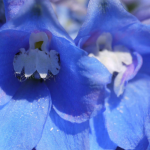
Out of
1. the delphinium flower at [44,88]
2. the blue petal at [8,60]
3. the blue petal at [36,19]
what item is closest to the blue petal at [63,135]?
the delphinium flower at [44,88]

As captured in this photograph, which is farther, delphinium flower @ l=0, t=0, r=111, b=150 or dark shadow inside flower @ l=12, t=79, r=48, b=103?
dark shadow inside flower @ l=12, t=79, r=48, b=103

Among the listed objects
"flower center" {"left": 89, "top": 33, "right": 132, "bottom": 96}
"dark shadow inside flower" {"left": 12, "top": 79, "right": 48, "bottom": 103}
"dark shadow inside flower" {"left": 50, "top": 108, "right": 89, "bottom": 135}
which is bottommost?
"dark shadow inside flower" {"left": 50, "top": 108, "right": 89, "bottom": 135}

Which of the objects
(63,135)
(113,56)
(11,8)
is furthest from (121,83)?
(11,8)

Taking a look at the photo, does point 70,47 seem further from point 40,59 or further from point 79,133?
point 79,133

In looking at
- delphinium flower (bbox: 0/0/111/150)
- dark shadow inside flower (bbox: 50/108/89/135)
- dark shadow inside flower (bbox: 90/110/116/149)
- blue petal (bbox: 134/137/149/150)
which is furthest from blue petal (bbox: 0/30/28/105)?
blue petal (bbox: 134/137/149/150)

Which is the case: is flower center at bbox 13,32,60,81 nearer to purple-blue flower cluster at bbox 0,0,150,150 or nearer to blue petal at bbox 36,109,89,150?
purple-blue flower cluster at bbox 0,0,150,150

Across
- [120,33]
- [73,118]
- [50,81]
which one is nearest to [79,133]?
[73,118]

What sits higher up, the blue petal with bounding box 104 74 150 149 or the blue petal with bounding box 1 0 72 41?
the blue petal with bounding box 1 0 72 41
